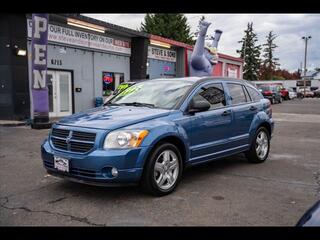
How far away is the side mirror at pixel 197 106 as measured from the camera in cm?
571

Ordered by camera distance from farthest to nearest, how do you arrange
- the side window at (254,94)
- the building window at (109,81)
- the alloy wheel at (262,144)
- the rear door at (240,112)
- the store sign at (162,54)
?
the store sign at (162,54) → the building window at (109,81) → the side window at (254,94) → the alloy wheel at (262,144) → the rear door at (240,112)

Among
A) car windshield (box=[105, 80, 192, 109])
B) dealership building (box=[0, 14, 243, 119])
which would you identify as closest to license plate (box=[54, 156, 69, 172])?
car windshield (box=[105, 80, 192, 109])

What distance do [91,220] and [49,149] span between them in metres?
1.49

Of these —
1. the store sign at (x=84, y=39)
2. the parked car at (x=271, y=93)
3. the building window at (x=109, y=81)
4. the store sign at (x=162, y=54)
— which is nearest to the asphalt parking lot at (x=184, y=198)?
the store sign at (x=84, y=39)

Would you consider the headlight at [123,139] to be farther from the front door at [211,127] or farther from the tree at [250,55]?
the tree at [250,55]

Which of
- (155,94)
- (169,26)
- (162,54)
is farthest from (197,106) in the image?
(169,26)

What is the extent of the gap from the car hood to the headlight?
0.11 metres

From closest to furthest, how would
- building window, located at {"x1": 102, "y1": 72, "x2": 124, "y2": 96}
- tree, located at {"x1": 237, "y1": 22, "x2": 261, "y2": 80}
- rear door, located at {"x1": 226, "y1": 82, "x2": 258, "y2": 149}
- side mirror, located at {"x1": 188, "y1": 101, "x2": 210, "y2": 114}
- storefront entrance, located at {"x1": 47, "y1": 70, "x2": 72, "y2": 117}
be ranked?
side mirror, located at {"x1": 188, "y1": 101, "x2": 210, "y2": 114}
rear door, located at {"x1": 226, "y1": 82, "x2": 258, "y2": 149}
storefront entrance, located at {"x1": 47, "y1": 70, "x2": 72, "y2": 117}
building window, located at {"x1": 102, "y1": 72, "x2": 124, "y2": 96}
tree, located at {"x1": 237, "y1": 22, "x2": 261, "y2": 80}

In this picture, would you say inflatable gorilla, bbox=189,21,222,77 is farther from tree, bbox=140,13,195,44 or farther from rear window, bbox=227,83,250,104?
tree, bbox=140,13,195,44

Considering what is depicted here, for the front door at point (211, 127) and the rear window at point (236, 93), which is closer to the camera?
the front door at point (211, 127)

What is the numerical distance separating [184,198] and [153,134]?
96 centimetres

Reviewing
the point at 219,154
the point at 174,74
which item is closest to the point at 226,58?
the point at 174,74

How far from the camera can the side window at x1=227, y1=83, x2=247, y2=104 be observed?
22.7 feet

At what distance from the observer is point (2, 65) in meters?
14.9
